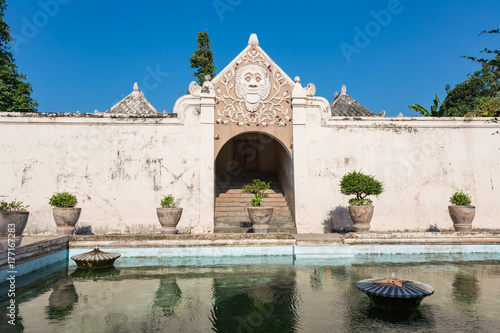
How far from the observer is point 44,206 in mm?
8672

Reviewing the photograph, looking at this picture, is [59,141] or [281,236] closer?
[281,236]

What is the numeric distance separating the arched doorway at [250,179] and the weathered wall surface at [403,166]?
2.64 feet

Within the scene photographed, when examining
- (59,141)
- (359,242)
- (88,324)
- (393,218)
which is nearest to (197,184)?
(59,141)

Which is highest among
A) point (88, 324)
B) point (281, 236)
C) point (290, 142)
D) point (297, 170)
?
point (290, 142)

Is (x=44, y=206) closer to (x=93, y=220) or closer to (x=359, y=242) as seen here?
(x=93, y=220)

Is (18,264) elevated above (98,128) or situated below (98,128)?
below

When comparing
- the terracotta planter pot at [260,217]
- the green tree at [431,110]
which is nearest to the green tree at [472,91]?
the green tree at [431,110]

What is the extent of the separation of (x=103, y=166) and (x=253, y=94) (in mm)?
4443

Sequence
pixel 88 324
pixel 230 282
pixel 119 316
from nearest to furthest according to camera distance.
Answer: pixel 88 324 < pixel 119 316 < pixel 230 282

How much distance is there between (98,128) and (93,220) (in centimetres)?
241

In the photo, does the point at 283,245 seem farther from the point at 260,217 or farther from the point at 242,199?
the point at 242,199

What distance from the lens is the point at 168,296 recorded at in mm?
3883

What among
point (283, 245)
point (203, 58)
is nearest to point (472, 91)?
point (203, 58)

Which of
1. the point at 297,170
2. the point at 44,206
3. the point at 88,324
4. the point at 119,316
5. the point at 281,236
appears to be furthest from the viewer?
the point at 297,170
